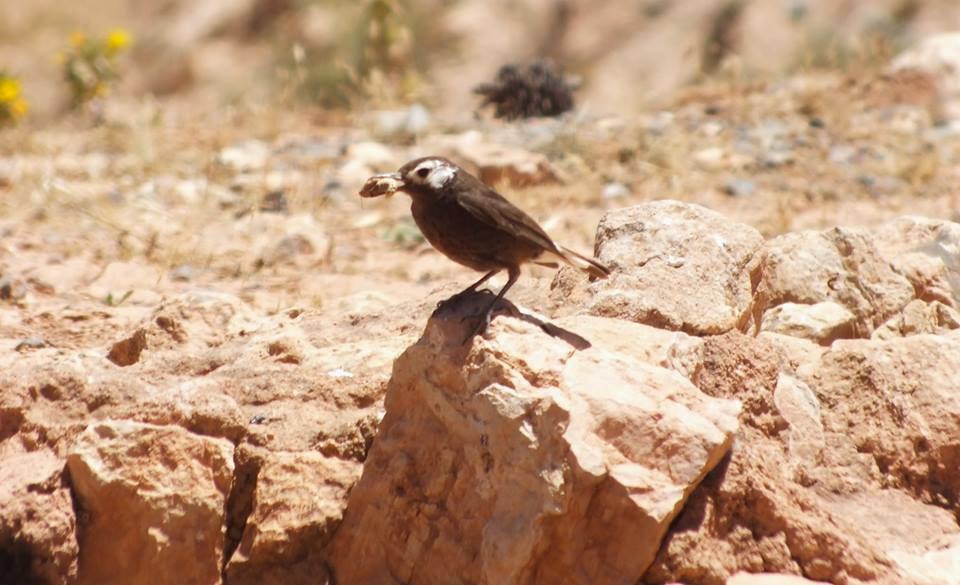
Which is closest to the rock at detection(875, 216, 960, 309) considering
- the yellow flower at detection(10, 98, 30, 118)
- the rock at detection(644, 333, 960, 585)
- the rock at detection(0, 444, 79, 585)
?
the rock at detection(644, 333, 960, 585)

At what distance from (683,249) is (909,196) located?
4.58 metres

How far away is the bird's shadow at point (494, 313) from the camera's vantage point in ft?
12.7

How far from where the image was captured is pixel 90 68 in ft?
37.0

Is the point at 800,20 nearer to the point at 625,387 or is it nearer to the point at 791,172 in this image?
the point at 791,172

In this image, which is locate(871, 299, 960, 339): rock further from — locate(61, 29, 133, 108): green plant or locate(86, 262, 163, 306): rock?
locate(61, 29, 133, 108): green plant

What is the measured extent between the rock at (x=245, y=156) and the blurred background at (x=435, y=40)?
2.50 metres

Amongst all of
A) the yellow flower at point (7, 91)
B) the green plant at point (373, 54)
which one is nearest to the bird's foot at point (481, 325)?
the green plant at point (373, 54)

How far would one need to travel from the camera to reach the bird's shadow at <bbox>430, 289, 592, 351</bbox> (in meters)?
3.86

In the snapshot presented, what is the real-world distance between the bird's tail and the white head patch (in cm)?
45

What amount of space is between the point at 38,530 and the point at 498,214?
1771mm

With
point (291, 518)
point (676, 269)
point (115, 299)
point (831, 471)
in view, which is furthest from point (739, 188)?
point (291, 518)

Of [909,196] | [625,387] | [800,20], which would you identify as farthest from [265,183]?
[800,20]

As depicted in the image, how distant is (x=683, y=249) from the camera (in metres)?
4.41

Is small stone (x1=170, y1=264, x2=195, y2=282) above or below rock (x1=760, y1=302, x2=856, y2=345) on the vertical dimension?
above
